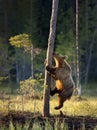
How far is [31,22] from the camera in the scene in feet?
110

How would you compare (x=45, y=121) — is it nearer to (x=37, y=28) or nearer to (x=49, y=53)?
(x=49, y=53)

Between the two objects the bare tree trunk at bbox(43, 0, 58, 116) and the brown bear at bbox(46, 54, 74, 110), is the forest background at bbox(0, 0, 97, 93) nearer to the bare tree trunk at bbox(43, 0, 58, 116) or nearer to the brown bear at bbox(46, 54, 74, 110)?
the brown bear at bbox(46, 54, 74, 110)

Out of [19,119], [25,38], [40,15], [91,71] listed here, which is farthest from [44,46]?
[19,119]

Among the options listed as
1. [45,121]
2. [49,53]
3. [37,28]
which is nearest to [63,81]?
[49,53]

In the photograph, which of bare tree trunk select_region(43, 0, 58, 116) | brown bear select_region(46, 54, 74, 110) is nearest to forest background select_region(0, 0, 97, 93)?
brown bear select_region(46, 54, 74, 110)

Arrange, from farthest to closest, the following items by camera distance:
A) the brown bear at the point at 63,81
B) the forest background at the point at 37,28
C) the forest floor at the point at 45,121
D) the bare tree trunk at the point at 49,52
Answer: the forest background at the point at 37,28
the brown bear at the point at 63,81
the bare tree trunk at the point at 49,52
the forest floor at the point at 45,121

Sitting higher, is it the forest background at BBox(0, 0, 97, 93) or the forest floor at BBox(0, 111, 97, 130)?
the forest background at BBox(0, 0, 97, 93)

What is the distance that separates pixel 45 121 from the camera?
1294 cm

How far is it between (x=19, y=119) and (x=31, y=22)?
20.8m

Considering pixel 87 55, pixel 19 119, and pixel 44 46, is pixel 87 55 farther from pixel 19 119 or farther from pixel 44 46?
pixel 19 119

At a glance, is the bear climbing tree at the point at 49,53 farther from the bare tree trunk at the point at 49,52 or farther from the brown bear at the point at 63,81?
the brown bear at the point at 63,81

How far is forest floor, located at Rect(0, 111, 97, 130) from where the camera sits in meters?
12.4

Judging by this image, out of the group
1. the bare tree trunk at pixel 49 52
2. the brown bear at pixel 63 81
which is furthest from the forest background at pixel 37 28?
the bare tree trunk at pixel 49 52

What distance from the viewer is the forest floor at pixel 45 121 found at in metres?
12.4
